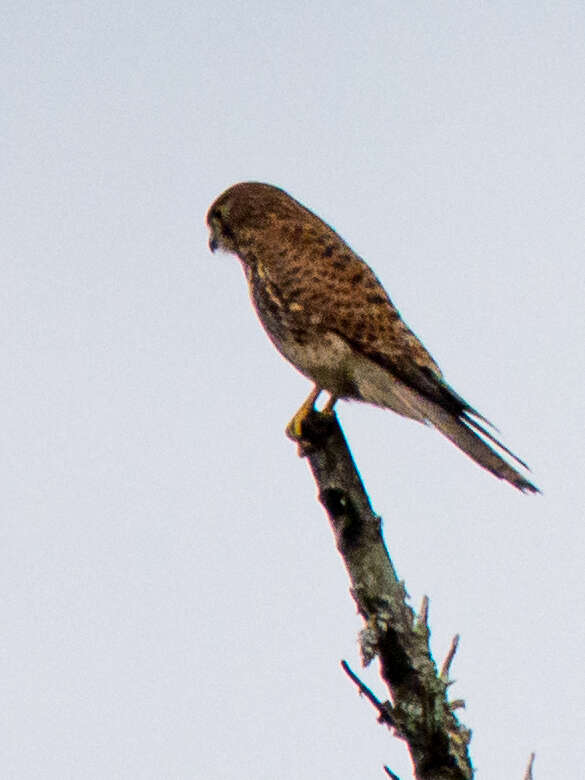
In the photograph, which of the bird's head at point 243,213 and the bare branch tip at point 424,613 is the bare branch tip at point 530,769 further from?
the bird's head at point 243,213

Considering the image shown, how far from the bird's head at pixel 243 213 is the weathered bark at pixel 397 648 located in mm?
2260

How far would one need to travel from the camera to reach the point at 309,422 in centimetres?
358

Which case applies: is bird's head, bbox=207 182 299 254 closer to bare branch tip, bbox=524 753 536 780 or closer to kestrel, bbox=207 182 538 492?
kestrel, bbox=207 182 538 492

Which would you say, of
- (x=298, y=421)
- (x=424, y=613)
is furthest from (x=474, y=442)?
(x=424, y=613)

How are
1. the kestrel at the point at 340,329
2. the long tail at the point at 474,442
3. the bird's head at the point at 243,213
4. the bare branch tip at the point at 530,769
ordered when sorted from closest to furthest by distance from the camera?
1. the bare branch tip at the point at 530,769
2. the long tail at the point at 474,442
3. the kestrel at the point at 340,329
4. the bird's head at the point at 243,213

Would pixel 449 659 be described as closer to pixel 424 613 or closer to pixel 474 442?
pixel 424 613

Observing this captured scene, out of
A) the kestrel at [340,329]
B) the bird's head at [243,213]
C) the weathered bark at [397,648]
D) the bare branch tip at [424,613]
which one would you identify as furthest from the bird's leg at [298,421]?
the bird's head at [243,213]

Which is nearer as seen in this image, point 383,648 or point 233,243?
point 383,648

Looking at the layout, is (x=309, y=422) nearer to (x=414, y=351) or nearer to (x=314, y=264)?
(x=414, y=351)

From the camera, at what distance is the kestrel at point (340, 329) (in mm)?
4219

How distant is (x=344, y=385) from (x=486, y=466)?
0.97m

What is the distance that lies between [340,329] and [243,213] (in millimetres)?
1182

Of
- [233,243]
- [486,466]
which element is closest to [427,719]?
[486,466]

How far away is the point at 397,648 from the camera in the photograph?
296 cm
